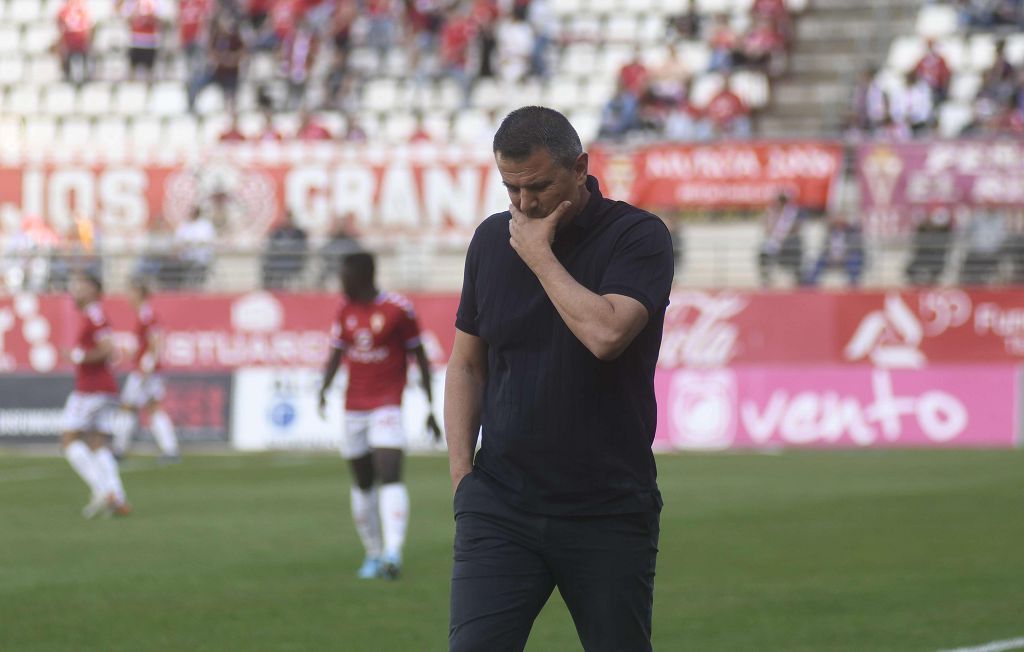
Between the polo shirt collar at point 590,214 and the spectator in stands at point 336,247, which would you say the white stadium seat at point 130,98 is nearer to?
the spectator in stands at point 336,247

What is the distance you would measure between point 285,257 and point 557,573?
2459 centimetres

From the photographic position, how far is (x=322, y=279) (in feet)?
Result: 96.3

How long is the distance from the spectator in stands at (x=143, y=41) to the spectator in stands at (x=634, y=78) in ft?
34.0

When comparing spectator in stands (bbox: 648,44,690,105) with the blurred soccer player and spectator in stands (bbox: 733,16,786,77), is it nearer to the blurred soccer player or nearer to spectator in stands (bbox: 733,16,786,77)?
spectator in stands (bbox: 733,16,786,77)

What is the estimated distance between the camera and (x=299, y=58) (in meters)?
34.0

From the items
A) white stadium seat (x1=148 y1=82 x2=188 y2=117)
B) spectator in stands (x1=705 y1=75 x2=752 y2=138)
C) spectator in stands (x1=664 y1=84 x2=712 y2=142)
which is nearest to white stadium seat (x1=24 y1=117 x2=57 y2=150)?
white stadium seat (x1=148 y1=82 x2=188 y2=117)

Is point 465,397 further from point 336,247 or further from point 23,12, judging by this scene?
point 23,12

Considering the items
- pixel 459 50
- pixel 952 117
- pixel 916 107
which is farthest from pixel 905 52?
pixel 459 50

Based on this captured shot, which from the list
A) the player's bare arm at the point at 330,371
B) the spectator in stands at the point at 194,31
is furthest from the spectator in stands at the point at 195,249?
the player's bare arm at the point at 330,371

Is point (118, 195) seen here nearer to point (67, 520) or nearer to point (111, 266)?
point (111, 266)

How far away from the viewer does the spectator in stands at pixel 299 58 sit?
111 feet

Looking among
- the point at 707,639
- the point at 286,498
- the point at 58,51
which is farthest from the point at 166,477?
the point at 58,51

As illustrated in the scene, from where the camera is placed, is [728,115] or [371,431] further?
Answer: [728,115]

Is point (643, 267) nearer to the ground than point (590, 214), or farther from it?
nearer to the ground
